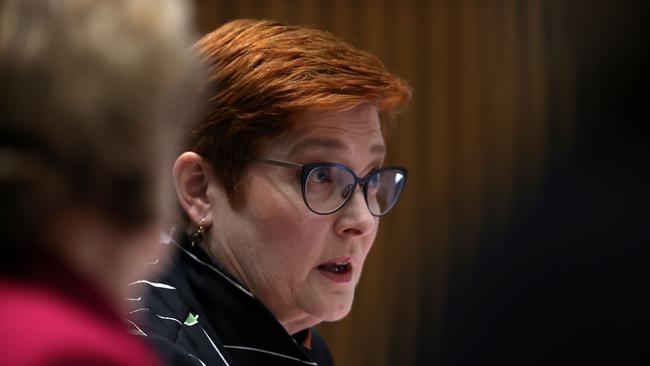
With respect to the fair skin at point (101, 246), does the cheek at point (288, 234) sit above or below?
below

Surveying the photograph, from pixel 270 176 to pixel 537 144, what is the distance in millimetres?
2163

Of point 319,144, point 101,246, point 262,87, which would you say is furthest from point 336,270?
point 101,246

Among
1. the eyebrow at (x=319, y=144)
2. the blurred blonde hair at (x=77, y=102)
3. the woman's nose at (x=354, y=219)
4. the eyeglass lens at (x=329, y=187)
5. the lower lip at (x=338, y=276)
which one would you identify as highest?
the blurred blonde hair at (x=77, y=102)

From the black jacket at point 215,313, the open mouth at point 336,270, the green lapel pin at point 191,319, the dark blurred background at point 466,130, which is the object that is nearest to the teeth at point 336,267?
the open mouth at point 336,270

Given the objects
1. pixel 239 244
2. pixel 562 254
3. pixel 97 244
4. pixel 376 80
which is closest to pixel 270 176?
pixel 239 244

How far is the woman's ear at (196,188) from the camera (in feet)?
5.38

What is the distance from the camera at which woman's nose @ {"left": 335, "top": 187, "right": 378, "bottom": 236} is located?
1647mm

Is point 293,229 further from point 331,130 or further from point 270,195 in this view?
point 331,130

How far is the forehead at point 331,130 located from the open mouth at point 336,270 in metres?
0.19

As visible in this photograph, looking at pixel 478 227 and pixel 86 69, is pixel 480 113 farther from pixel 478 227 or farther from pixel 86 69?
pixel 86 69

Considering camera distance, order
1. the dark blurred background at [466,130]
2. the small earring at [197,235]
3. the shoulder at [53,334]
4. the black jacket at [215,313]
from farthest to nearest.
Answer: the dark blurred background at [466,130], the small earring at [197,235], the black jacket at [215,313], the shoulder at [53,334]

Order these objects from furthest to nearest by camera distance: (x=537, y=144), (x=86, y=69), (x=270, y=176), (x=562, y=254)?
(x=537, y=144)
(x=562, y=254)
(x=270, y=176)
(x=86, y=69)

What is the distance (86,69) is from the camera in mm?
554

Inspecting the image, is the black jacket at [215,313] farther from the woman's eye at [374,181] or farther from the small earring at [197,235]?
the woman's eye at [374,181]
